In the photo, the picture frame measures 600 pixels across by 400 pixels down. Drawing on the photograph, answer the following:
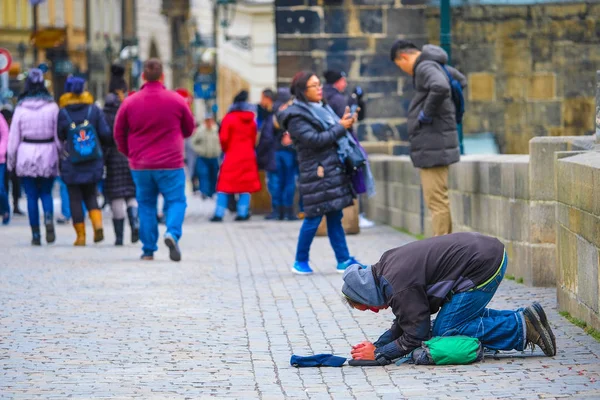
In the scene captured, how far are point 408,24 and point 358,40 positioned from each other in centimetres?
70

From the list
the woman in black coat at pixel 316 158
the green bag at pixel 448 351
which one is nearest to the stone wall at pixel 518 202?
the woman in black coat at pixel 316 158

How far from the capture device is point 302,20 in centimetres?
2105

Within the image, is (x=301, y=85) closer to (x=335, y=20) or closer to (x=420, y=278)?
(x=420, y=278)

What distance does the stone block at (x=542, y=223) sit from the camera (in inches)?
423

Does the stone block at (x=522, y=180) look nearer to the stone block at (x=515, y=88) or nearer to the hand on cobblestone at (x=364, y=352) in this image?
the hand on cobblestone at (x=364, y=352)

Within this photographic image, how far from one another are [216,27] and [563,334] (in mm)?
42398

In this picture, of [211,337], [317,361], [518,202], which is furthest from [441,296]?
[518,202]

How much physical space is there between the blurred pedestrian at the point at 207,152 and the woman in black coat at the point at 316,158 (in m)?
12.4

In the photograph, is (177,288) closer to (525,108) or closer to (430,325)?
(430,325)

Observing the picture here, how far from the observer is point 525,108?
2055 centimetres

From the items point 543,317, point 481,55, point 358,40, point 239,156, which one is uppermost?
point 358,40

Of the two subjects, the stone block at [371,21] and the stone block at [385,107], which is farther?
the stone block at [385,107]

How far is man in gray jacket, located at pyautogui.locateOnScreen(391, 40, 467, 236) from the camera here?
1240cm

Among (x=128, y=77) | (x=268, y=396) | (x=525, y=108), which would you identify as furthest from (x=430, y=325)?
(x=128, y=77)
